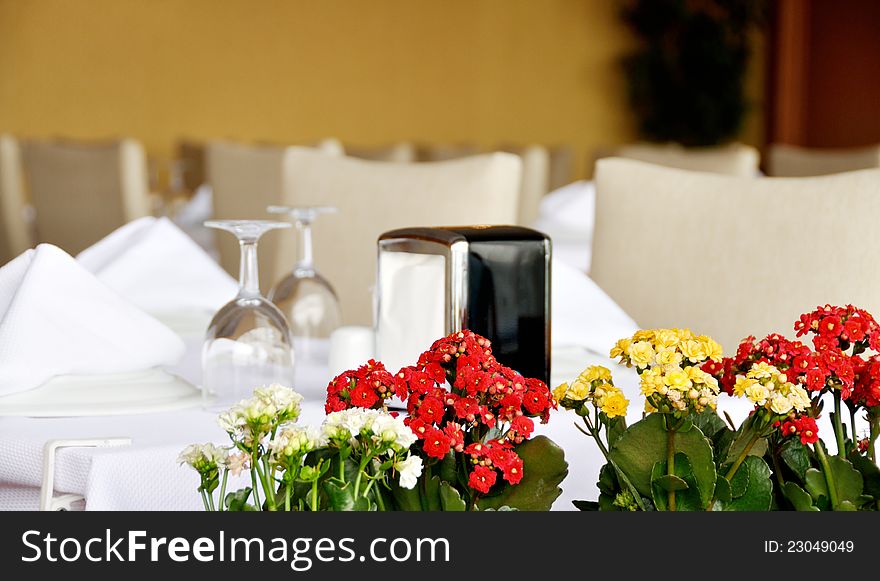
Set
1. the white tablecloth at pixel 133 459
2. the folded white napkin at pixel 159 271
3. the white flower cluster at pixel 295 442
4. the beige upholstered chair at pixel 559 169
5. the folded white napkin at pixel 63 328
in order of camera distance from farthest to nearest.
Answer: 1. the beige upholstered chair at pixel 559 169
2. the folded white napkin at pixel 159 271
3. the folded white napkin at pixel 63 328
4. the white tablecloth at pixel 133 459
5. the white flower cluster at pixel 295 442

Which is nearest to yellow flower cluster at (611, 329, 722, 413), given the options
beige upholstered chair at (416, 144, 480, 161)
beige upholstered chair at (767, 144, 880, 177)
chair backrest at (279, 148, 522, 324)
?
chair backrest at (279, 148, 522, 324)

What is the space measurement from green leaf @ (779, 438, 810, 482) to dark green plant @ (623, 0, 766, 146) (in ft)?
27.1

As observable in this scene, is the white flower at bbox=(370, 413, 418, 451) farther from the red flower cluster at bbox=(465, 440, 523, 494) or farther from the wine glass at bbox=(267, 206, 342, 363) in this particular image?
the wine glass at bbox=(267, 206, 342, 363)

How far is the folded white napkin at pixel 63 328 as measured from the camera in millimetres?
1129

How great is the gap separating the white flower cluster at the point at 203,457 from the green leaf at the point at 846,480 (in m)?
0.37

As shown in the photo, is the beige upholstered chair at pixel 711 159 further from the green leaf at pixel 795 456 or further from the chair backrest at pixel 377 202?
the green leaf at pixel 795 456

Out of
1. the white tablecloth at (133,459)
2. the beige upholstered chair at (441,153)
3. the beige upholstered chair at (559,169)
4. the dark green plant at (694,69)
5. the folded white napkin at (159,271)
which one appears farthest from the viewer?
the dark green plant at (694,69)

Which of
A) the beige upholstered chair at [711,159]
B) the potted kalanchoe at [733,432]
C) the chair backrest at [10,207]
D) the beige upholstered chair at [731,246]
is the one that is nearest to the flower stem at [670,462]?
the potted kalanchoe at [733,432]

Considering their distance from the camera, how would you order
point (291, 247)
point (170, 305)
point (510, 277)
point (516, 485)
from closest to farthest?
point (516, 485) < point (510, 277) < point (170, 305) < point (291, 247)

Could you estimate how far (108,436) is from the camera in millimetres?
1010

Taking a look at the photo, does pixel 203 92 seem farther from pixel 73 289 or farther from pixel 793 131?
pixel 73 289

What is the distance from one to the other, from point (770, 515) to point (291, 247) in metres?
1.88

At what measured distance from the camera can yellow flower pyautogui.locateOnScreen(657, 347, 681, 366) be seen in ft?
2.21

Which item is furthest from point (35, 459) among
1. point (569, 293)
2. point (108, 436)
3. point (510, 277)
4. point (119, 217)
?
point (119, 217)
